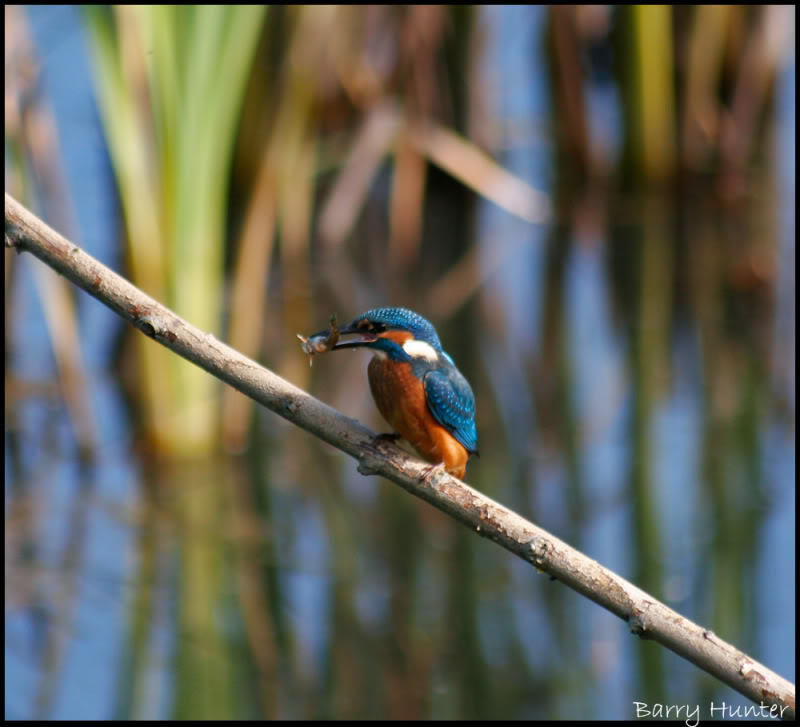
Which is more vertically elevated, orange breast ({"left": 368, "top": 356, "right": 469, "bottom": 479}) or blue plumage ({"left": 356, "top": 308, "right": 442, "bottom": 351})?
blue plumage ({"left": 356, "top": 308, "right": 442, "bottom": 351})

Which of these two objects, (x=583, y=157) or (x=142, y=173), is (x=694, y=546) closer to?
(x=142, y=173)

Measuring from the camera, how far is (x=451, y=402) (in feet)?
7.36

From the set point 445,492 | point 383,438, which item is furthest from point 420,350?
point 445,492

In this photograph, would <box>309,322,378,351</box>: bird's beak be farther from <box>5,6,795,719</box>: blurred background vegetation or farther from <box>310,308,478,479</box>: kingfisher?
<box>5,6,795,719</box>: blurred background vegetation

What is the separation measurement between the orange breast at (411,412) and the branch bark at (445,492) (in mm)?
322

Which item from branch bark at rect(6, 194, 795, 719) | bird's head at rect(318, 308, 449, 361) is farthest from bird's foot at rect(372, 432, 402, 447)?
bird's head at rect(318, 308, 449, 361)

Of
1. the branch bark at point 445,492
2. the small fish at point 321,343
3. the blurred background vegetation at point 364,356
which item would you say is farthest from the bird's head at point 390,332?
the blurred background vegetation at point 364,356

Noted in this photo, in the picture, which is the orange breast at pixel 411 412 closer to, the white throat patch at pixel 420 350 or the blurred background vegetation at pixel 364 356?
the white throat patch at pixel 420 350

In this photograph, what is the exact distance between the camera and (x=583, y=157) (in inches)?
263

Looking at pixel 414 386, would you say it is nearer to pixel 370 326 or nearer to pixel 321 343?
pixel 370 326

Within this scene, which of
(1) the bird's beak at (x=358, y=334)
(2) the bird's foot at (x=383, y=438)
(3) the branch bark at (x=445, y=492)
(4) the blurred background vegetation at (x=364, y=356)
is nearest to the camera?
(3) the branch bark at (x=445, y=492)

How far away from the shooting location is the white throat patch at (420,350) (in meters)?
2.25

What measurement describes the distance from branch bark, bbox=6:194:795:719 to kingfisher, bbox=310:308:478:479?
0.33 meters

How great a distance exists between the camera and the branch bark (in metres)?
1.73
